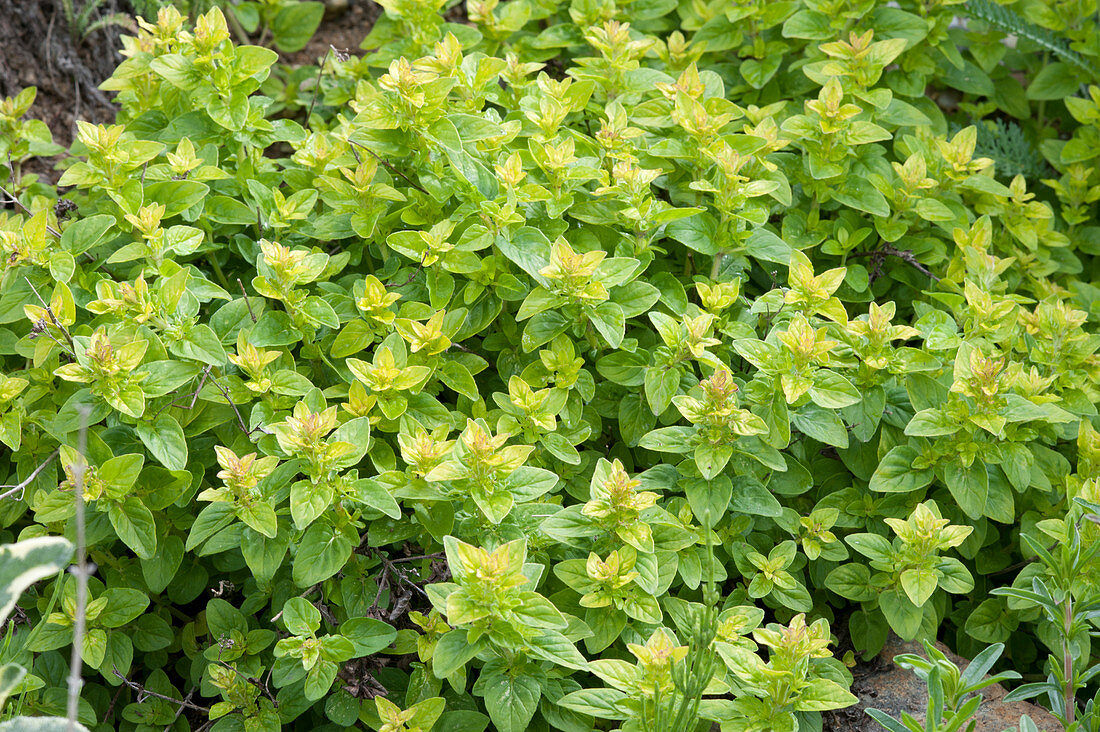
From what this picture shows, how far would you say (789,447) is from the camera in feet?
8.84

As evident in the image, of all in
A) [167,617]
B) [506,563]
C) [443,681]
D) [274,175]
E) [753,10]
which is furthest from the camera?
[753,10]

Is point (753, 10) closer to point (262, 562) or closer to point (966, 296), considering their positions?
point (966, 296)

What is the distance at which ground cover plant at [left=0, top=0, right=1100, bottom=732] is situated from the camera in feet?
7.20

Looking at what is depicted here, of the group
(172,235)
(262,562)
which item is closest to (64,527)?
(262,562)

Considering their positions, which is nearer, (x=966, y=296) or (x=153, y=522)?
(x=153, y=522)

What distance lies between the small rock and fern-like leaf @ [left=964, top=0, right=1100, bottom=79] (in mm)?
2514

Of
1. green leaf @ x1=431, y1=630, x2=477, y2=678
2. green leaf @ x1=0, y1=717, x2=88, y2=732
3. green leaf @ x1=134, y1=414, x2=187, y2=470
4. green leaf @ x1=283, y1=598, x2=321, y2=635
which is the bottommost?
green leaf @ x1=283, y1=598, x2=321, y2=635

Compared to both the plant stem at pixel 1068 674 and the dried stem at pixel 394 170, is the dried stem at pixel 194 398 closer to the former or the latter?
the dried stem at pixel 394 170

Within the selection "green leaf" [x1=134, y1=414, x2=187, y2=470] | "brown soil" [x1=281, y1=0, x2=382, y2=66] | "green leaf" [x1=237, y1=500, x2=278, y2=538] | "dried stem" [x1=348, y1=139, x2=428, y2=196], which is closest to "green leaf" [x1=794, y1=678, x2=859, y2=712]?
"green leaf" [x1=237, y1=500, x2=278, y2=538]

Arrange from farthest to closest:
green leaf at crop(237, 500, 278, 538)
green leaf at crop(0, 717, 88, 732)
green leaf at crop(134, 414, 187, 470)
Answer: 1. green leaf at crop(134, 414, 187, 470)
2. green leaf at crop(237, 500, 278, 538)
3. green leaf at crop(0, 717, 88, 732)

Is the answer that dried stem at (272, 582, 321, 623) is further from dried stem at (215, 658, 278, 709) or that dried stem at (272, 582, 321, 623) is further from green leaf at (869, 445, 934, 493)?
green leaf at (869, 445, 934, 493)

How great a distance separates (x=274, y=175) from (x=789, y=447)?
6.04 feet

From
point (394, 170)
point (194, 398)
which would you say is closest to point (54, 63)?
point (394, 170)

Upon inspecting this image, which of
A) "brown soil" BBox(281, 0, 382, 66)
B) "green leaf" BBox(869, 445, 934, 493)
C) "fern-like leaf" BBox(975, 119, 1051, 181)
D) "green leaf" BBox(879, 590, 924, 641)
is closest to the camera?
"green leaf" BBox(879, 590, 924, 641)
